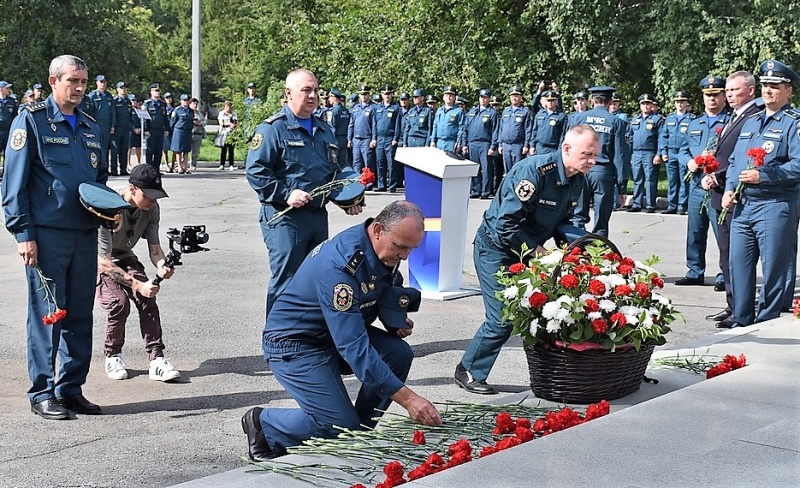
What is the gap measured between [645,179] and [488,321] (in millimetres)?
14457

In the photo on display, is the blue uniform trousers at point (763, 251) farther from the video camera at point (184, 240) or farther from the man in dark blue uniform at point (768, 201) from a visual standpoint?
the video camera at point (184, 240)

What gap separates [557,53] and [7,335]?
1906 cm

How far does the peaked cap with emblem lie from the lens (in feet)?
18.1

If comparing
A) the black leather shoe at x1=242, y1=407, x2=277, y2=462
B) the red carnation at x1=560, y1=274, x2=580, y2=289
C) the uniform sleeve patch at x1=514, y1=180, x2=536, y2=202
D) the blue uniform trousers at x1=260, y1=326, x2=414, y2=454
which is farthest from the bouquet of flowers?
the black leather shoe at x1=242, y1=407, x2=277, y2=462

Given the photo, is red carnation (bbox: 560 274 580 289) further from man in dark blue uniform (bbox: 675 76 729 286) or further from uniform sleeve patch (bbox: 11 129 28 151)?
man in dark blue uniform (bbox: 675 76 729 286)

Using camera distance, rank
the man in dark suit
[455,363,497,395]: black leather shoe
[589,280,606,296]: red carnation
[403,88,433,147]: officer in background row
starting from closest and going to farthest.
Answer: [589,280,606,296]: red carnation < [455,363,497,395]: black leather shoe < the man in dark suit < [403,88,433,147]: officer in background row

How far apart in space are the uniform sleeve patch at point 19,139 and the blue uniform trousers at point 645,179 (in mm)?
15719

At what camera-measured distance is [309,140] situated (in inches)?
306

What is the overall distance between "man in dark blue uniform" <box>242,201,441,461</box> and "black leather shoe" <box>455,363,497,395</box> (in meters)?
1.47

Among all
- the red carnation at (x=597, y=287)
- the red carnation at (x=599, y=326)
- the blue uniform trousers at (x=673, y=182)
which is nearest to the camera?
the red carnation at (x=599, y=326)

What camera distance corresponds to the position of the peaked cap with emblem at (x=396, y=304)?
5516 mm

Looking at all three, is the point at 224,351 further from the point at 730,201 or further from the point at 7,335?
the point at 730,201

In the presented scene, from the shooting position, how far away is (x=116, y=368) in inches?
295

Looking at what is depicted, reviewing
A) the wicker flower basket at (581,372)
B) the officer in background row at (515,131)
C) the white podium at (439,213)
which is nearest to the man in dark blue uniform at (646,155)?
the officer in background row at (515,131)
